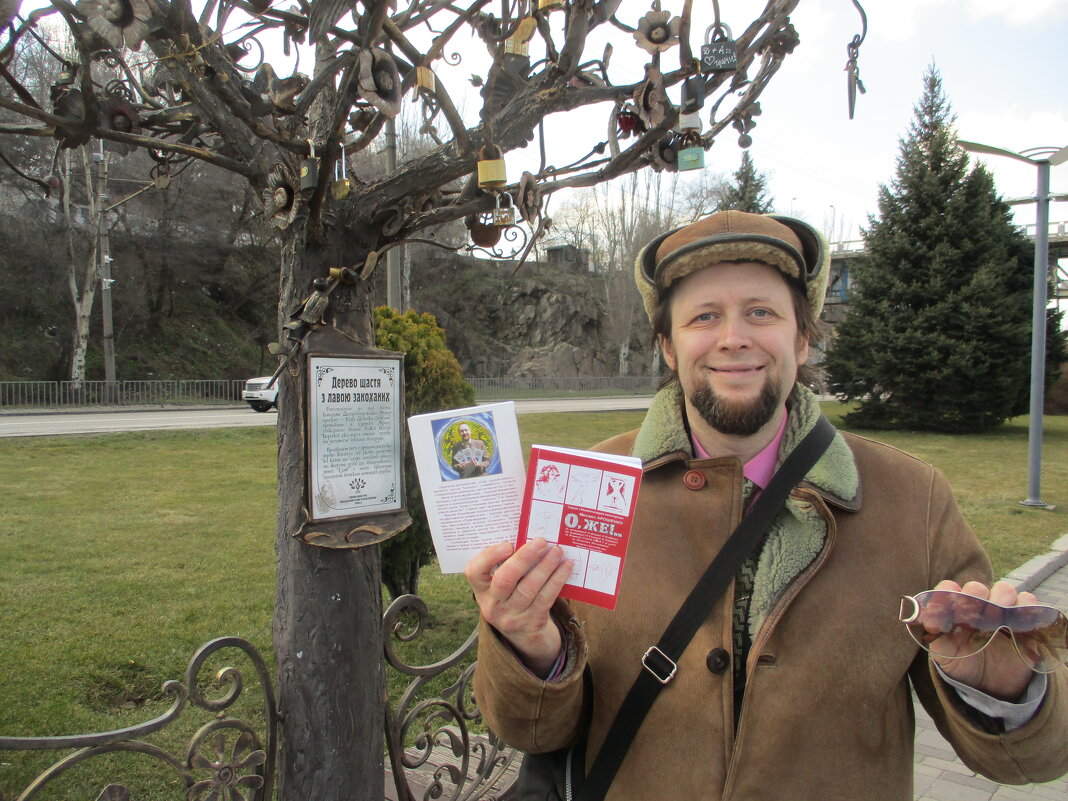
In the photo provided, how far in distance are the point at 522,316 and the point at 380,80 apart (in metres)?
45.5

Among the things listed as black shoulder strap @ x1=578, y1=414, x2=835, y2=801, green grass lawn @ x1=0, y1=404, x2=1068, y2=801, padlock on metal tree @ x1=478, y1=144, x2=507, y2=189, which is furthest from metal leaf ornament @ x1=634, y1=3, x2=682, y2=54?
green grass lawn @ x1=0, y1=404, x2=1068, y2=801

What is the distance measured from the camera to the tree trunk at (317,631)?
2299 millimetres

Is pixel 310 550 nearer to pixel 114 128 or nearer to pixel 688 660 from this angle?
pixel 688 660

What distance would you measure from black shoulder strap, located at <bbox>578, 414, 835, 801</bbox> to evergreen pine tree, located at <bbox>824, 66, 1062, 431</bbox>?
2186cm

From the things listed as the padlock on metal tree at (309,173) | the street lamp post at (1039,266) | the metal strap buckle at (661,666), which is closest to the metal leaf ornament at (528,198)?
the padlock on metal tree at (309,173)

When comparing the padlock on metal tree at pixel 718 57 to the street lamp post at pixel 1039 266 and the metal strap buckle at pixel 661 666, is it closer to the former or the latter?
the metal strap buckle at pixel 661 666

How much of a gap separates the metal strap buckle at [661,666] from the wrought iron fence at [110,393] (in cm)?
→ 2650

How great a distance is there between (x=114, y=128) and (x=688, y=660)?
2.28 m

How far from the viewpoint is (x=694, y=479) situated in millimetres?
1796

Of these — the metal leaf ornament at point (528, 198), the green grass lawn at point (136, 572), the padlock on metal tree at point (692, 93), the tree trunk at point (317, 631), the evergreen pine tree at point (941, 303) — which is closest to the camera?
the tree trunk at point (317, 631)

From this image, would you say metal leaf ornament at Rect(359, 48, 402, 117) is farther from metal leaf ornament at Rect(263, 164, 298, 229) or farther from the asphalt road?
the asphalt road

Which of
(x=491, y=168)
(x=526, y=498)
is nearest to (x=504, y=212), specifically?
(x=491, y=168)

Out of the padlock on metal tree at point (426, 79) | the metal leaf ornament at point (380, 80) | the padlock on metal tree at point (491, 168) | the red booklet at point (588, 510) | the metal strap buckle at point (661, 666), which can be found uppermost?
the padlock on metal tree at point (426, 79)

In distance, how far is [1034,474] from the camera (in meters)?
9.72
